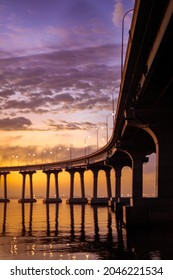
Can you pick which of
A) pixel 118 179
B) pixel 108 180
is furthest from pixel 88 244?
pixel 108 180

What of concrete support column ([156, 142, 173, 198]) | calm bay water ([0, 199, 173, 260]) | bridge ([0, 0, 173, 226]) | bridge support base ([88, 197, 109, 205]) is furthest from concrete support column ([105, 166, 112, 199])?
calm bay water ([0, 199, 173, 260])

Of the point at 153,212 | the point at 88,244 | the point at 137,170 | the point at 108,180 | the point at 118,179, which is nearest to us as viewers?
the point at 88,244

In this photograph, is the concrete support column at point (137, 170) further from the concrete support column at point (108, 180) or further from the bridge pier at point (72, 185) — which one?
the bridge pier at point (72, 185)

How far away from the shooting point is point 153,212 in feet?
172

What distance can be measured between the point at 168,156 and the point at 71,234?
13342 mm

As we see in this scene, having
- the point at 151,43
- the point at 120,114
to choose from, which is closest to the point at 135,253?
the point at 151,43

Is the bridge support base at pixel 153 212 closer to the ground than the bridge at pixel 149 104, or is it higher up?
closer to the ground

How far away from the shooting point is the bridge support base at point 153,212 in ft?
171

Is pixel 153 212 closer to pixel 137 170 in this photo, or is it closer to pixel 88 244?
pixel 88 244

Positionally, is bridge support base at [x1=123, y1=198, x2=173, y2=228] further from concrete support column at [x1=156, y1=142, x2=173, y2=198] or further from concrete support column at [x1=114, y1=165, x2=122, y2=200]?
concrete support column at [x1=114, y1=165, x2=122, y2=200]

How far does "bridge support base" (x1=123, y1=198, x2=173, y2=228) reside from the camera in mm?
51969

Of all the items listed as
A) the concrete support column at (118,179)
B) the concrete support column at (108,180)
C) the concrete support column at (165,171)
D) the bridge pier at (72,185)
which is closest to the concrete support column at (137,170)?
the concrete support column at (165,171)

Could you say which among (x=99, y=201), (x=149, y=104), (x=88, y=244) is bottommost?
(x=99, y=201)

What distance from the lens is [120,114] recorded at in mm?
61656
